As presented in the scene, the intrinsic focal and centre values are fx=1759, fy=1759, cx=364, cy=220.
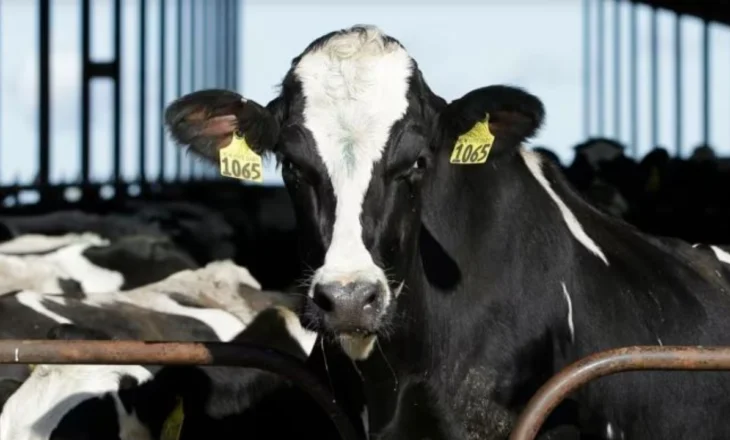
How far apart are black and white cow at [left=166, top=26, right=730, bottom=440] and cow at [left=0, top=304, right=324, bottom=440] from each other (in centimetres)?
64

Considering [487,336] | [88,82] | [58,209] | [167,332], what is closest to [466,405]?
[487,336]

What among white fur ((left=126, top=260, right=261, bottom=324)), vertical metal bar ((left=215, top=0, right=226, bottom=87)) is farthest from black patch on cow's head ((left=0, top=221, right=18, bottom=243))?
vertical metal bar ((left=215, top=0, right=226, bottom=87))

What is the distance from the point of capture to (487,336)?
228 inches

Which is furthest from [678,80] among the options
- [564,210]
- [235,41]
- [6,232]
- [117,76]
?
[564,210]

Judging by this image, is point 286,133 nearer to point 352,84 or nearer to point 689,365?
point 352,84

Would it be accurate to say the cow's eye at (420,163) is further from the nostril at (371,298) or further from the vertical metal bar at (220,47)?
the vertical metal bar at (220,47)

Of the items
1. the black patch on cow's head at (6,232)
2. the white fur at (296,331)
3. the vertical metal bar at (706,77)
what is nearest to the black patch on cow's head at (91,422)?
the white fur at (296,331)

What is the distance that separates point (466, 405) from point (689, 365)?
103 cm

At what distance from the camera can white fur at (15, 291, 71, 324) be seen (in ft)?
25.5

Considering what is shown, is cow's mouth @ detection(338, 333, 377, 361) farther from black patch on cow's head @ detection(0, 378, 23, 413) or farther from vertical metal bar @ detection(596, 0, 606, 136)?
vertical metal bar @ detection(596, 0, 606, 136)

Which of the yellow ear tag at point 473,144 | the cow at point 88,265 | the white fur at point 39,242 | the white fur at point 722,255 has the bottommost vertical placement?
the white fur at point 39,242

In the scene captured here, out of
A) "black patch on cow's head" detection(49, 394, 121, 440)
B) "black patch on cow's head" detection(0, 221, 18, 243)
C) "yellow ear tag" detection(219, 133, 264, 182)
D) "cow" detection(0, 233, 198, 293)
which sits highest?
"yellow ear tag" detection(219, 133, 264, 182)

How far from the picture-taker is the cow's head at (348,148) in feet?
16.7

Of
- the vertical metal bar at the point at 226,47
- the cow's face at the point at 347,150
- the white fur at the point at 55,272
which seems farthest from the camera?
the vertical metal bar at the point at 226,47
